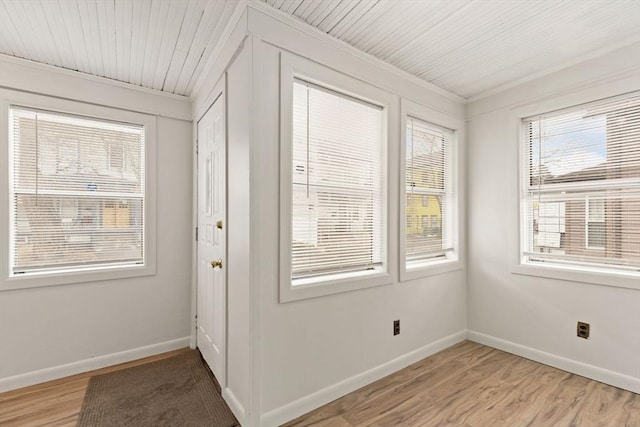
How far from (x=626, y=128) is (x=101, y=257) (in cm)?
432

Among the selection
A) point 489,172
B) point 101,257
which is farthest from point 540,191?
point 101,257

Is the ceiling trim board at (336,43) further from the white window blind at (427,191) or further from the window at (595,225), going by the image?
the window at (595,225)

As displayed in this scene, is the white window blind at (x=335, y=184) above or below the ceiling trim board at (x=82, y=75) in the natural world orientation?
below

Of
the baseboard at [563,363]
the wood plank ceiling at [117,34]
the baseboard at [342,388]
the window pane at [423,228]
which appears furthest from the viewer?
the window pane at [423,228]

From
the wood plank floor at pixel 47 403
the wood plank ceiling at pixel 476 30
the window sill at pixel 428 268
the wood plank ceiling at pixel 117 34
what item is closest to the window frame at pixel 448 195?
the window sill at pixel 428 268

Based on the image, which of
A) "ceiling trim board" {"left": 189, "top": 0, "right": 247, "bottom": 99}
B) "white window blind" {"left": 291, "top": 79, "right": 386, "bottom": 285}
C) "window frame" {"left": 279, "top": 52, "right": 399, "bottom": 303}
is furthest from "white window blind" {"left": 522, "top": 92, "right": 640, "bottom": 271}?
"ceiling trim board" {"left": 189, "top": 0, "right": 247, "bottom": 99}

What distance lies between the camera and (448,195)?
10.1 feet

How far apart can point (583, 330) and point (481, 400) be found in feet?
3.57

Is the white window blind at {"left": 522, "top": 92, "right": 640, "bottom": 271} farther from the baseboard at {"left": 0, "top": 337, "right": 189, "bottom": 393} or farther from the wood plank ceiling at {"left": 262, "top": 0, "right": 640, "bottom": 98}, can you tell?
the baseboard at {"left": 0, "top": 337, "right": 189, "bottom": 393}

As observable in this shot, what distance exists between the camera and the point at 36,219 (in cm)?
233

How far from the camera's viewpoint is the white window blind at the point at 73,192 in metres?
2.29

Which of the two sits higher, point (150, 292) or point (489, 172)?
point (489, 172)

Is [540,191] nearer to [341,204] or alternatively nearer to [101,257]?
[341,204]

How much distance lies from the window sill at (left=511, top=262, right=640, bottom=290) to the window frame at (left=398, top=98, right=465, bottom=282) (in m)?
0.54
